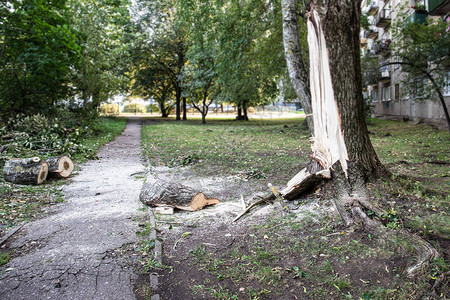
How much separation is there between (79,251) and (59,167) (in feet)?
13.6

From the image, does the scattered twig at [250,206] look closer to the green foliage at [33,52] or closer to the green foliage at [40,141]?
the green foliage at [40,141]

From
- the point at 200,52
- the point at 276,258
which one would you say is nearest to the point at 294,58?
the point at 276,258

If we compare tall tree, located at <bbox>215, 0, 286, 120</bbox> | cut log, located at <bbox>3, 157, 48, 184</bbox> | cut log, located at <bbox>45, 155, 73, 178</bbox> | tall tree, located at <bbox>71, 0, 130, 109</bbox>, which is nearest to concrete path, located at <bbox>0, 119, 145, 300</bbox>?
cut log, located at <bbox>3, 157, 48, 184</bbox>

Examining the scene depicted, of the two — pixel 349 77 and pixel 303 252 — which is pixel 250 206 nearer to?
pixel 303 252

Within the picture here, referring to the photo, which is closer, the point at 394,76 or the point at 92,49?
the point at 92,49

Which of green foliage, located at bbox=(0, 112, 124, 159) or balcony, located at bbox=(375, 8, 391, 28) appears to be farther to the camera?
balcony, located at bbox=(375, 8, 391, 28)

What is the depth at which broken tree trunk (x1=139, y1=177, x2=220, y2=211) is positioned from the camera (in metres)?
5.19

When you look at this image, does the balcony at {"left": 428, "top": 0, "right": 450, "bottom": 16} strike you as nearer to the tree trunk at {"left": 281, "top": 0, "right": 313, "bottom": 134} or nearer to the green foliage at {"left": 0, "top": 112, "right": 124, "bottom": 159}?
the tree trunk at {"left": 281, "top": 0, "right": 313, "bottom": 134}

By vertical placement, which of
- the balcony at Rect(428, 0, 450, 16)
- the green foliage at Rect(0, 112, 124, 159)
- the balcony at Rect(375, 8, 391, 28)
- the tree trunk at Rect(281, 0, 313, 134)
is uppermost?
the balcony at Rect(375, 8, 391, 28)

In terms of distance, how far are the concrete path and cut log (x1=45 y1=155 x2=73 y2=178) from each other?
1.15 metres

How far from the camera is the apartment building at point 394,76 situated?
1728 cm

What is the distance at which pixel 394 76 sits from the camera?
2797cm

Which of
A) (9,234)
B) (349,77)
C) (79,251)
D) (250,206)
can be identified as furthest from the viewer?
(250,206)

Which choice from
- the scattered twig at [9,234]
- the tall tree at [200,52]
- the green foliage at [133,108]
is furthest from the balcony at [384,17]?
the green foliage at [133,108]
